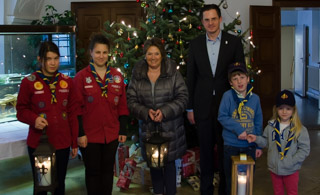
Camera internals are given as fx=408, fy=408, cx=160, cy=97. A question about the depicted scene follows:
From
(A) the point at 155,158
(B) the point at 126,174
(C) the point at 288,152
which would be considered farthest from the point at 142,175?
(C) the point at 288,152

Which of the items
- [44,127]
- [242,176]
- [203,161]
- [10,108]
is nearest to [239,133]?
[242,176]

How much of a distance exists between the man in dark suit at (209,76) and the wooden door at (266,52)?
4078 millimetres

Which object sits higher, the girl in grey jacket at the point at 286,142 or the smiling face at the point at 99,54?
the smiling face at the point at 99,54

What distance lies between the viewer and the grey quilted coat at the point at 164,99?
11.3ft

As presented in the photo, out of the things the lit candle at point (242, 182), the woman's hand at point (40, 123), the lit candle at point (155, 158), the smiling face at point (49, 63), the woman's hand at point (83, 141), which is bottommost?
the lit candle at point (242, 182)

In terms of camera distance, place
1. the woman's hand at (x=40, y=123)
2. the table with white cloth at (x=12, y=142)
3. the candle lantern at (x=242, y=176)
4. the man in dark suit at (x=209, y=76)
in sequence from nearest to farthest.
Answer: the woman's hand at (x=40, y=123), the candle lantern at (x=242, y=176), the man in dark suit at (x=209, y=76), the table with white cloth at (x=12, y=142)

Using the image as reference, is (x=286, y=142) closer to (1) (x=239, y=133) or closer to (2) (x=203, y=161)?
(1) (x=239, y=133)

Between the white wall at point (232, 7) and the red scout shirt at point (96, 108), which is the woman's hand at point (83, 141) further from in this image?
the white wall at point (232, 7)

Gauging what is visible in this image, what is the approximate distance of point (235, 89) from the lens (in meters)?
3.38

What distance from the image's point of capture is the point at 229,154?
11.2 feet

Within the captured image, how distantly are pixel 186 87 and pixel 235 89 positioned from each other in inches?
17.3

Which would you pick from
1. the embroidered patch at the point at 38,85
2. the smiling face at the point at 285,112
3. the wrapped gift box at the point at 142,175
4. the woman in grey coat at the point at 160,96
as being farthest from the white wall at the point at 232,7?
the embroidered patch at the point at 38,85

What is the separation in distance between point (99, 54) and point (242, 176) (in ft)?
4.85

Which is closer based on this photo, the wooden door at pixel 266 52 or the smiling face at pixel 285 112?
the smiling face at pixel 285 112
